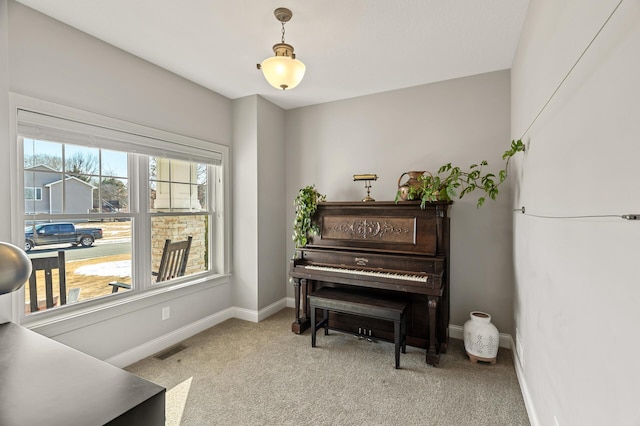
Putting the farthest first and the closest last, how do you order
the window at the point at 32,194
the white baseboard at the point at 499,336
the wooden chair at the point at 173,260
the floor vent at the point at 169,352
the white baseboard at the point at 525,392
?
the wooden chair at the point at 173,260
the white baseboard at the point at 499,336
the floor vent at the point at 169,352
the window at the point at 32,194
the white baseboard at the point at 525,392

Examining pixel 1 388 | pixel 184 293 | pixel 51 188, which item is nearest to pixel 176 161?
pixel 51 188

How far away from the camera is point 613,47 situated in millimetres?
850

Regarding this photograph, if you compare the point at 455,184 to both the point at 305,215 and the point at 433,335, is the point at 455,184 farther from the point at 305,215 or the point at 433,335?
the point at 305,215

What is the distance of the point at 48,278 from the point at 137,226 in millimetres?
726

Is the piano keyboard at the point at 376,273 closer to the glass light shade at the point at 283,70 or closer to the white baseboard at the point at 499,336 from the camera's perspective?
the white baseboard at the point at 499,336

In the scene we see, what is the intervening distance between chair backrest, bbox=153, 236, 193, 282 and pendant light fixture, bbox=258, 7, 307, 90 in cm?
204

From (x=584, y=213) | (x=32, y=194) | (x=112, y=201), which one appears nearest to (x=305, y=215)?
(x=112, y=201)

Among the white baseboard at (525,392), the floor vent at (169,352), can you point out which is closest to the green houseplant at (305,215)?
the floor vent at (169,352)

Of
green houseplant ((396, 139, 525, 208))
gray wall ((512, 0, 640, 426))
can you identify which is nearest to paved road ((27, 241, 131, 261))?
green houseplant ((396, 139, 525, 208))

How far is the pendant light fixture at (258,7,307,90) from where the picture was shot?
72.9 inches

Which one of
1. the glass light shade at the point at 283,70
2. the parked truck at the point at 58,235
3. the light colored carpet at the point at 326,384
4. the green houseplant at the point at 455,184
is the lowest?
the light colored carpet at the point at 326,384

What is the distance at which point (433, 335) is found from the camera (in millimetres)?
2488

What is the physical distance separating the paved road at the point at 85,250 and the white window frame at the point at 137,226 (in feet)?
0.40

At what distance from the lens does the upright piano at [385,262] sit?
2574 millimetres
